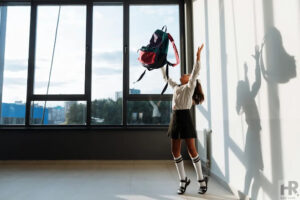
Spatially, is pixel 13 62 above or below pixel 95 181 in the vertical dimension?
above

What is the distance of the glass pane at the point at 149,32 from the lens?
376 cm

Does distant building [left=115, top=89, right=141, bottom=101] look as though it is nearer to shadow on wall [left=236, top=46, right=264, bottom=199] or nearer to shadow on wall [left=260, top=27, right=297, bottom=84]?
shadow on wall [left=236, top=46, right=264, bottom=199]

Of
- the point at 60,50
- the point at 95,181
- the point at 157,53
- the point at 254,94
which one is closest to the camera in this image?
the point at 254,94

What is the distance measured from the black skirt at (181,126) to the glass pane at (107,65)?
1.72 meters

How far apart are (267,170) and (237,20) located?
1.39 meters

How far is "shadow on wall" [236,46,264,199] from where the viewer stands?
5.57ft

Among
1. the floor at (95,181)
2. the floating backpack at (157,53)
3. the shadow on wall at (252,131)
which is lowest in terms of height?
the floor at (95,181)

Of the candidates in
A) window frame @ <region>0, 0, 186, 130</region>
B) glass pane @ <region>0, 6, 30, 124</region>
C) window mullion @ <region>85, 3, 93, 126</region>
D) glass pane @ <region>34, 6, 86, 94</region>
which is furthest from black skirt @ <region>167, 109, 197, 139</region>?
glass pane @ <region>0, 6, 30, 124</region>

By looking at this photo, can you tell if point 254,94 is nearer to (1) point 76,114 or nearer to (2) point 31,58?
(1) point 76,114

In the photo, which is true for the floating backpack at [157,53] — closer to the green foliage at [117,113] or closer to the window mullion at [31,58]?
the green foliage at [117,113]

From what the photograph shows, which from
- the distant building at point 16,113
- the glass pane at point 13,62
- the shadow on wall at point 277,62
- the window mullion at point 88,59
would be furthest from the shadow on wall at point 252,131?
the glass pane at point 13,62

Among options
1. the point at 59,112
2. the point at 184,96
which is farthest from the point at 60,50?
the point at 184,96

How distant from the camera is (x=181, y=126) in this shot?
84.4 inches

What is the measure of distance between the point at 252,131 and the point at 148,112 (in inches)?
83.4
